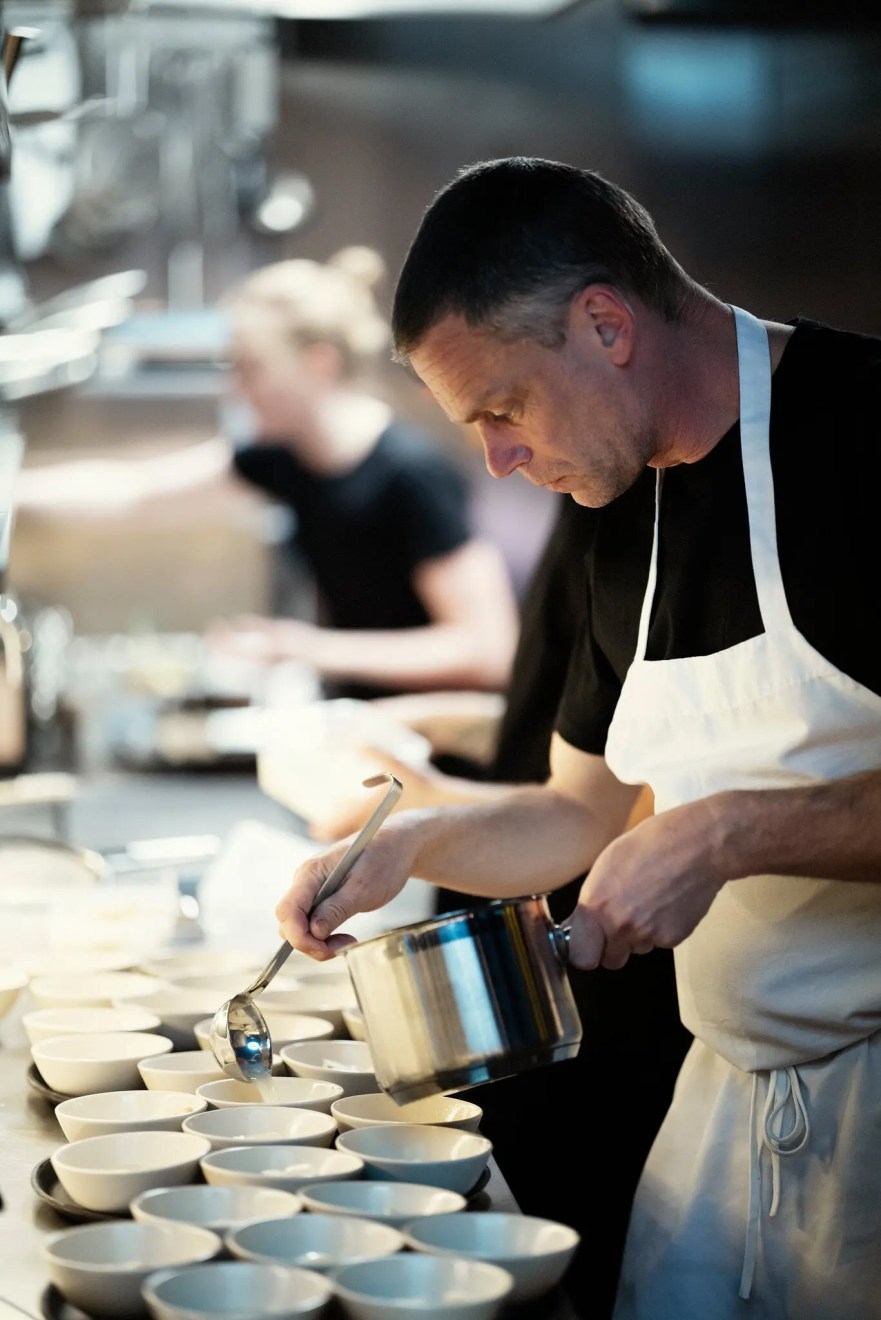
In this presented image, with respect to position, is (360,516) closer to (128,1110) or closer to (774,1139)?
(774,1139)

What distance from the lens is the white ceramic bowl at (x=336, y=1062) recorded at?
1421mm

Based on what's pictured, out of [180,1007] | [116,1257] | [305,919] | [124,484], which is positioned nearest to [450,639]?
[124,484]

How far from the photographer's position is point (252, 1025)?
144cm

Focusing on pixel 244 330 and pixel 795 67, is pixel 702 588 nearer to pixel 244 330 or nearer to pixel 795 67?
pixel 244 330

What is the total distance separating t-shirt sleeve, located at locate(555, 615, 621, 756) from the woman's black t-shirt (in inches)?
A: 71.4

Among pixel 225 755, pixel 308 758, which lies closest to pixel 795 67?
pixel 225 755

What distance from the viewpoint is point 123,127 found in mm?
4465

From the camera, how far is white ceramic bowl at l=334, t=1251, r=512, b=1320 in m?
0.92

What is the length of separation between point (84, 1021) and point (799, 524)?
0.88 m

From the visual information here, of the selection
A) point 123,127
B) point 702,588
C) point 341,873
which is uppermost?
point 123,127

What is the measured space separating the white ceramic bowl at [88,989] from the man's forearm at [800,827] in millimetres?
688

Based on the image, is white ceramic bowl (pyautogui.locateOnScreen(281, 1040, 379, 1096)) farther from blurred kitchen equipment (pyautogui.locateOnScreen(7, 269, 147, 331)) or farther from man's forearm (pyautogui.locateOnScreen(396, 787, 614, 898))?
blurred kitchen equipment (pyautogui.locateOnScreen(7, 269, 147, 331))

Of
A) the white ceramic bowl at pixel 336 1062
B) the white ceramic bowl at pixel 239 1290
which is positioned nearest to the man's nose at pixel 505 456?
the white ceramic bowl at pixel 336 1062

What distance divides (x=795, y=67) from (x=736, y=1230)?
376 cm
